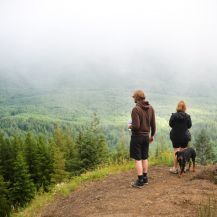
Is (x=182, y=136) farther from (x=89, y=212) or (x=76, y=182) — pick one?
(x=89, y=212)

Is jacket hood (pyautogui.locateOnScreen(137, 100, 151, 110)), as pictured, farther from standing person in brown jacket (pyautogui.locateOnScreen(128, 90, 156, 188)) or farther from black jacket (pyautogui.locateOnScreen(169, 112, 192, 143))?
black jacket (pyautogui.locateOnScreen(169, 112, 192, 143))

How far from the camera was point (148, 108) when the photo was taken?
14.5 meters

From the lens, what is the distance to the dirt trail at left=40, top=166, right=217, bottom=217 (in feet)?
37.6

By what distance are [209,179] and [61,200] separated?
200 inches

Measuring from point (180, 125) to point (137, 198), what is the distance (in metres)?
4.30

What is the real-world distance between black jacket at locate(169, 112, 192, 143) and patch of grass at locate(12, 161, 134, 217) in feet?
10.2

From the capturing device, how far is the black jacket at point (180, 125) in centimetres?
1614

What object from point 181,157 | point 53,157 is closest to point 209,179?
point 181,157

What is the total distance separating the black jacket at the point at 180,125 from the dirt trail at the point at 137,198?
1.34 m

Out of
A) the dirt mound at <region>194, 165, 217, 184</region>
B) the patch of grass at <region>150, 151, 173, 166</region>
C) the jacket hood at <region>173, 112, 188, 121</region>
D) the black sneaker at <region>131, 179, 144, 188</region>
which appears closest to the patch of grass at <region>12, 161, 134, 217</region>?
the patch of grass at <region>150, 151, 173, 166</region>

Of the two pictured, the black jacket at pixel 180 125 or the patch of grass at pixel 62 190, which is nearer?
the patch of grass at pixel 62 190

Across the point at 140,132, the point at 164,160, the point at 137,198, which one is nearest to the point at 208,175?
the point at 140,132

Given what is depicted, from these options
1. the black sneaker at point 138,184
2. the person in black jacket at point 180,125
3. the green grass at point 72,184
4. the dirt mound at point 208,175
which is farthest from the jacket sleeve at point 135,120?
the green grass at point 72,184

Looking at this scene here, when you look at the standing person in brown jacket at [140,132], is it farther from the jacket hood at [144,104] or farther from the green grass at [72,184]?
the green grass at [72,184]
